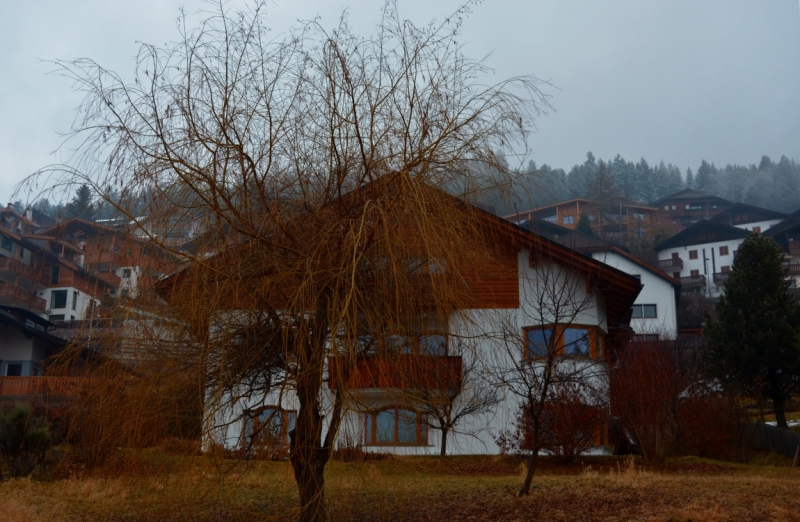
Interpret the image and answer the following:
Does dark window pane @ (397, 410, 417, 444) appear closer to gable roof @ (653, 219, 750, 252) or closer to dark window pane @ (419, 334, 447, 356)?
dark window pane @ (419, 334, 447, 356)

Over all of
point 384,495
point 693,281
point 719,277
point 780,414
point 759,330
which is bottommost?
point 384,495

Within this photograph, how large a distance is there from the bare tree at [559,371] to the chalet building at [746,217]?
233 ft

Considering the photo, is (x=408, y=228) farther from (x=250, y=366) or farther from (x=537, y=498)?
(x=537, y=498)

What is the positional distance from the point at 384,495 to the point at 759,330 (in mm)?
24094

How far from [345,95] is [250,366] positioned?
322 centimetres

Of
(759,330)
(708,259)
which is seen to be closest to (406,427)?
(759,330)

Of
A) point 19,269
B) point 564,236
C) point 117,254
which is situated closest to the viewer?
point 117,254

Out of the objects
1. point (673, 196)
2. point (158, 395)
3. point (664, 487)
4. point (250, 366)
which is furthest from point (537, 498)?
point (673, 196)

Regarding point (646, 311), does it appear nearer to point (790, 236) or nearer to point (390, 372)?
point (790, 236)

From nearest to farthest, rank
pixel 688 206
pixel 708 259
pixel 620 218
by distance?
pixel 708 259, pixel 620 218, pixel 688 206

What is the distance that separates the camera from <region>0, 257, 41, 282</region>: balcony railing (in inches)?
390

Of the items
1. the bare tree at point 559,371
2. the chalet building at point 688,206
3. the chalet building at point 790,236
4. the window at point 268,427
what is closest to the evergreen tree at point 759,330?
the bare tree at point 559,371

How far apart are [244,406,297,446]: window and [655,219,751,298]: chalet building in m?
65.2

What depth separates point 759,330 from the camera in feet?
92.3
